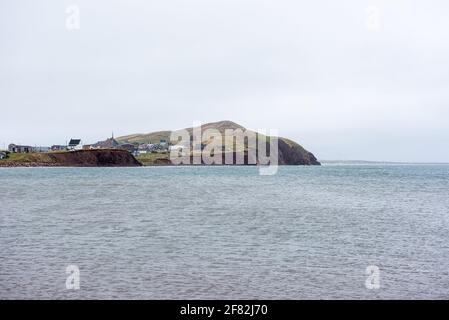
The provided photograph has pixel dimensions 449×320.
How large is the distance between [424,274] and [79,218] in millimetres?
38758

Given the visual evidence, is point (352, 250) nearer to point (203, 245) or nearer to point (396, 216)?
point (203, 245)

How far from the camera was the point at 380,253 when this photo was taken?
35.2m

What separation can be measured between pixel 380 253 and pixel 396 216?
1064 inches

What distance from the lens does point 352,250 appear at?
3638cm

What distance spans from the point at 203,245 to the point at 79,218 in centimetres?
2302

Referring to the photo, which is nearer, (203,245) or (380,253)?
(380,253)

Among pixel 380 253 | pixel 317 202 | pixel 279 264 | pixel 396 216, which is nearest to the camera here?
pixel 279 264

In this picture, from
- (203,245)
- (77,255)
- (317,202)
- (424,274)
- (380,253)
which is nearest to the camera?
(424,274)
